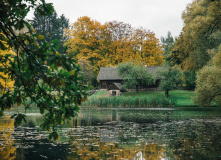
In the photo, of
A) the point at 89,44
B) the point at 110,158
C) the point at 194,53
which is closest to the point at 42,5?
the point at 110,158

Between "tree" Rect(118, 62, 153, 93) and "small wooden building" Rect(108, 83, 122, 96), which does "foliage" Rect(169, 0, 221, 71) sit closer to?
"tree" Rect(118, 62, 153, 93)

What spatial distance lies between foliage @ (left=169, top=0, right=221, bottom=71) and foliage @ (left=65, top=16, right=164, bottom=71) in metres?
19.1

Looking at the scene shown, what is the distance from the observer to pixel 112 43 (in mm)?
66438

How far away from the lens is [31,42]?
548 centimetres

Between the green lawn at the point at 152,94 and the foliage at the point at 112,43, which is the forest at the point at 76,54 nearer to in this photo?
the foliage at the point at 112,43

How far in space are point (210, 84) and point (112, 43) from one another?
39.6 meters

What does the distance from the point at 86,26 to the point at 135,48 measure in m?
13.2

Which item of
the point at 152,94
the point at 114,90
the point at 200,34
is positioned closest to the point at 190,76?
the point at 152,94

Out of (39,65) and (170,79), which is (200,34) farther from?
(39,65)

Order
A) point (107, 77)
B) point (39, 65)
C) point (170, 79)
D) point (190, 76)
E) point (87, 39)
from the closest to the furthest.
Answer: point (39, 65), point (170, 79), point (190, 76), point (107, 77), point (87, 39)

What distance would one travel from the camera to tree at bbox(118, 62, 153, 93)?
2144 inches

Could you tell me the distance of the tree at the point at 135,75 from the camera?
54.5 m

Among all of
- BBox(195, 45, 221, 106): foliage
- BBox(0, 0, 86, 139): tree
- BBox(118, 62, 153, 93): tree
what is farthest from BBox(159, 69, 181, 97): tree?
BBox(0, 0, 86, 139): tree

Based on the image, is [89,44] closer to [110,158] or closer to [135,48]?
[135,48]
